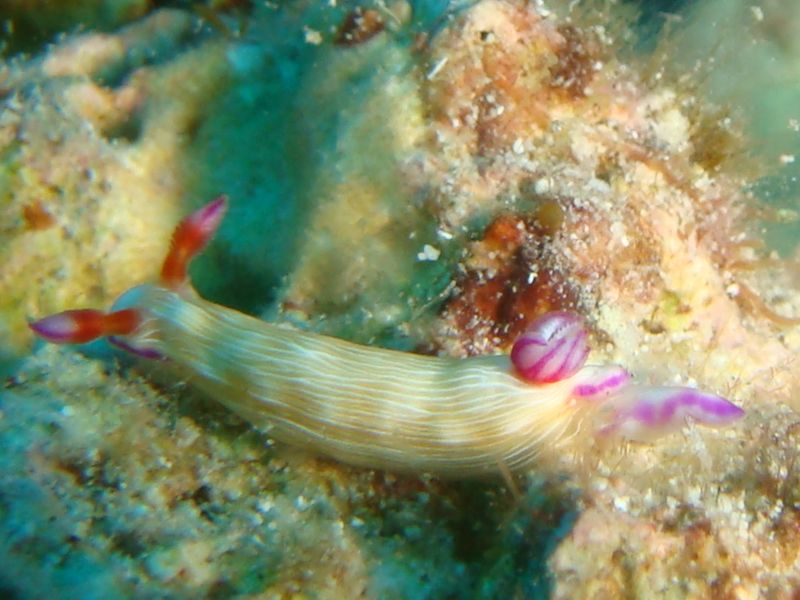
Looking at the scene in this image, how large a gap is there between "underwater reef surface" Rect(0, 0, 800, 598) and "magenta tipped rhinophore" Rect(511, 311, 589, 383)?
1.02ft

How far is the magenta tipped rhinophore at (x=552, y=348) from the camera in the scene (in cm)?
232

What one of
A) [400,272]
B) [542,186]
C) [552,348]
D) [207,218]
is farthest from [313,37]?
[552,348]

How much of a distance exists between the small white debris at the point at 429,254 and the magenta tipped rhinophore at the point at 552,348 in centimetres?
74

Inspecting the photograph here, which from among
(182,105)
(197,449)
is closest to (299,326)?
(197,449)

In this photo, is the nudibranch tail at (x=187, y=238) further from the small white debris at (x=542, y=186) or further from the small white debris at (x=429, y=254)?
the small white debris at (x=542, y=186)

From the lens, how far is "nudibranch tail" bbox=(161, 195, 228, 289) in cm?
314

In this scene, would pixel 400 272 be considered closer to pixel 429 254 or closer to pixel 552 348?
pixel 429 254

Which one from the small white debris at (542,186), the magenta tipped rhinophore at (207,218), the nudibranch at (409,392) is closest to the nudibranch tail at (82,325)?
the nudibranch at (409,392)

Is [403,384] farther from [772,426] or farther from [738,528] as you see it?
[772,426]

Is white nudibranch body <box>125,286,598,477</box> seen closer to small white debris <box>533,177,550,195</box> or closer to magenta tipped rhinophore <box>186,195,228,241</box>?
magenta tipped rhinophore <box>186,195,228,241</box>

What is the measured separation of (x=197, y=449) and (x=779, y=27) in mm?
3718

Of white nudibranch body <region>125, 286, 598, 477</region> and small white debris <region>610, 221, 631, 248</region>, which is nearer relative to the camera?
white nudibranch body <region>125, 286, 598, 477</region>

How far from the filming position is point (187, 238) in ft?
10.3

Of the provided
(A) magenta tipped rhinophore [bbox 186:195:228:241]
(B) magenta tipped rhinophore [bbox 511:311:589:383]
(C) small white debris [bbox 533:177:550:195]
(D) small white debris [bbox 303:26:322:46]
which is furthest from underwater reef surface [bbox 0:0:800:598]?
(A) magenta tipped rhinophore [bbox 186:195:228:241]
